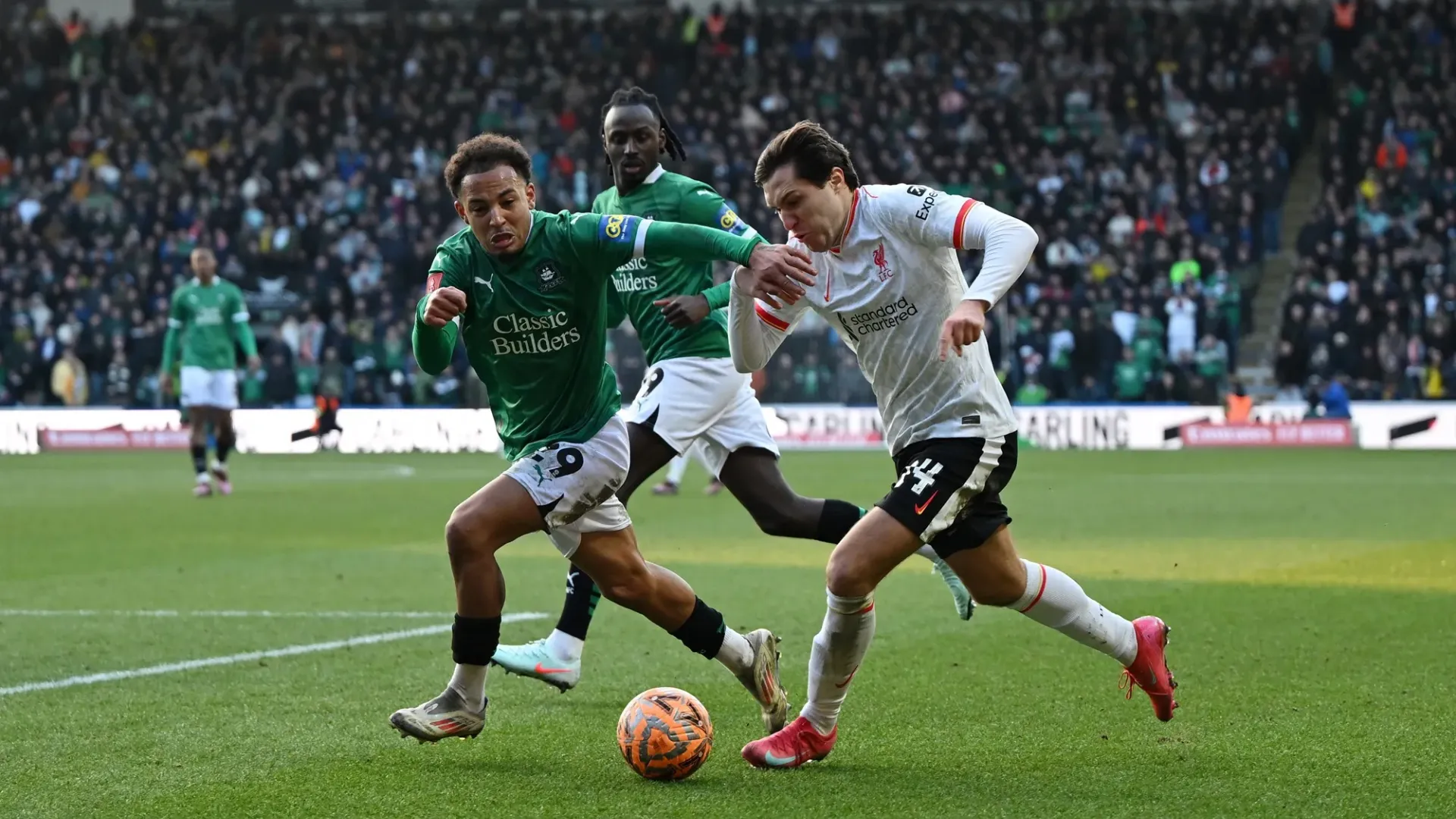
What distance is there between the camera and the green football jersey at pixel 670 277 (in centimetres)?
789

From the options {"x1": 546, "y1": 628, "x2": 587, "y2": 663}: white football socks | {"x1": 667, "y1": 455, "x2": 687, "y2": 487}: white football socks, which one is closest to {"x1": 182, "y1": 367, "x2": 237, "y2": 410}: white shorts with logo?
{"x1": 667, "y1": 455, "x2": 687, "y2": 487}: white football socks

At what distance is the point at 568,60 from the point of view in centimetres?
3706

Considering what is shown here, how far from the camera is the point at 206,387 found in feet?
60.3

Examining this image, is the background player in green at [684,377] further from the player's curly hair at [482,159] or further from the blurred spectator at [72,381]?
the blurred spectator at [72,381]

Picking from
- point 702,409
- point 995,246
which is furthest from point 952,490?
point 702,409

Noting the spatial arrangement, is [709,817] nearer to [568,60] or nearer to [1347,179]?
[1347,179]

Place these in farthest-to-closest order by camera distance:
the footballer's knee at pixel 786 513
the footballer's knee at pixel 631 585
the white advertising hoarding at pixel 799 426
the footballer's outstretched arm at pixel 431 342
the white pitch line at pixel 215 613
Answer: the white advertising hoarding at pixel 799 426, the white pitch line at pixel 215 613, the footballer's knee at pixel 786 513, the footballer's knee at pixel 631 585, the footballer's outstretched arm at pixel 431 342

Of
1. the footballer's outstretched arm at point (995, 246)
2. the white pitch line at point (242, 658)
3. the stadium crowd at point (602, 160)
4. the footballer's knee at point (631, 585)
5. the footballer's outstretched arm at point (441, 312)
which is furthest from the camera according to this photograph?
the stadium crowd at point (602, 160)

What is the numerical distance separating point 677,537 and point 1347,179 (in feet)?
67.9

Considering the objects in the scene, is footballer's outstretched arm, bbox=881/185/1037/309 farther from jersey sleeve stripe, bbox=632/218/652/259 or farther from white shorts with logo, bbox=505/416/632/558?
white shorts with logo, bbox=505/416/632/558

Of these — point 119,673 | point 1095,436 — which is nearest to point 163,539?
point 119,673

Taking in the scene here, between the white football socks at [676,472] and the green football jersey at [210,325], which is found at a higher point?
the green football jersey at [210,325]

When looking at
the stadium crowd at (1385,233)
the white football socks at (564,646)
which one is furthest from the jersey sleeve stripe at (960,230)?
the stadium crowd at (1385,233)

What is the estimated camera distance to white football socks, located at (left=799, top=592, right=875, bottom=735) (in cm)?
562
